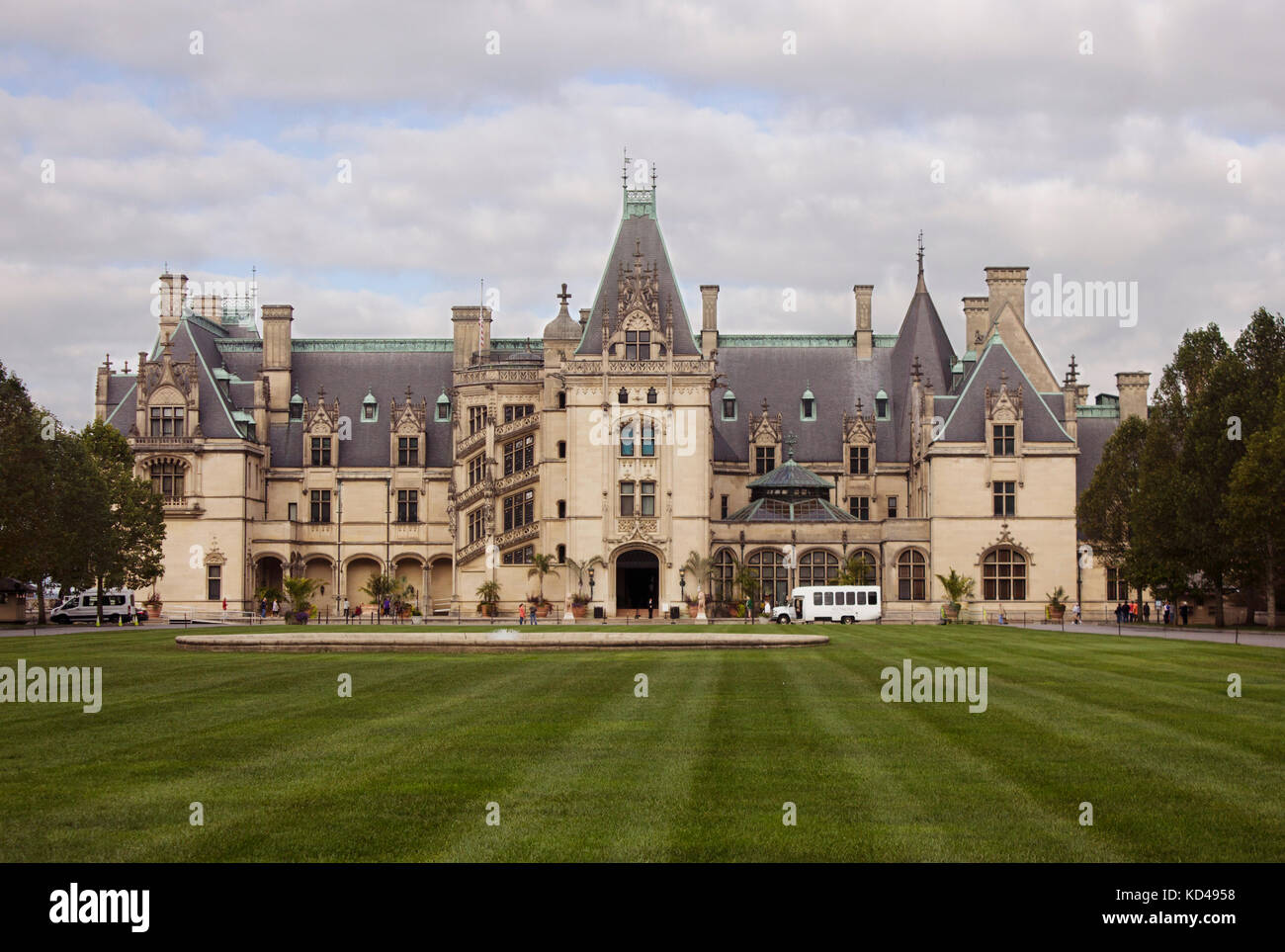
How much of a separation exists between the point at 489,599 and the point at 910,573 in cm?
2505

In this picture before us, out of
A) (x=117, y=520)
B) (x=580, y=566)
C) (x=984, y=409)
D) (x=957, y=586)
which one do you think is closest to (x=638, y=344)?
(x=580, y=566)

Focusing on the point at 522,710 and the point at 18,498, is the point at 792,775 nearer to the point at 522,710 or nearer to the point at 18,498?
the point at 522,710

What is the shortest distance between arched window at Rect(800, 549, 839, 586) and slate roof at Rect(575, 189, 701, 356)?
14.0m

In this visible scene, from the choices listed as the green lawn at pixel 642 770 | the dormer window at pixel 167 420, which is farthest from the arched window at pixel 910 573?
the green lawn at pixel 642 770

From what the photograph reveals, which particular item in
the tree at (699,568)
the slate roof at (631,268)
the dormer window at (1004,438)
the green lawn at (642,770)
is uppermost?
the slate roof at (631,268)

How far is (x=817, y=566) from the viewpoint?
279 ft

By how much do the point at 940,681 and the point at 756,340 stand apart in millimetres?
72162

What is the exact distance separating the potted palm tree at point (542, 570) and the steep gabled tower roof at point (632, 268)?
12.7 m

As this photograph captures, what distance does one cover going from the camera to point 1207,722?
2173cm

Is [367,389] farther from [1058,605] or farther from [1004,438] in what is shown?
[1058,605]

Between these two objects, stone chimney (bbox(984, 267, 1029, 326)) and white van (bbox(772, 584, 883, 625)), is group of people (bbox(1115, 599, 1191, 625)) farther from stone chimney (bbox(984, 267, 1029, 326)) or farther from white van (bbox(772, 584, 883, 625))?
stone chimney (bbox(984, 267, 1029, 326))

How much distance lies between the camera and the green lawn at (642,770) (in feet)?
44.3

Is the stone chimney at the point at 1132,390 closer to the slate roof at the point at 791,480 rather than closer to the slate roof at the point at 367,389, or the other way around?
the slate roof at the point at 791,480
